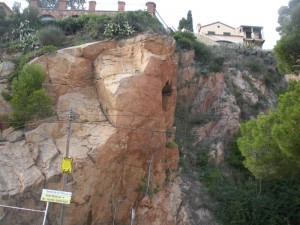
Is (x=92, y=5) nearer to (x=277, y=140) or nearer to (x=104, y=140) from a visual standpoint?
(x=104, y=140)

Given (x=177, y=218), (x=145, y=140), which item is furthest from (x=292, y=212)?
(x=145, y=140)

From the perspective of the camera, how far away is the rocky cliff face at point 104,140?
1608 centimetres

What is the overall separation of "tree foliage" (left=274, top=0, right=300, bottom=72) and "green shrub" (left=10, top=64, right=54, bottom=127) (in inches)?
390

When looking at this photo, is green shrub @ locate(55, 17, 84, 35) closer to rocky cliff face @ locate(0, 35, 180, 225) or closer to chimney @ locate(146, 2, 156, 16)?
rocky cliff face @ locate(0, 35, 180, 225)

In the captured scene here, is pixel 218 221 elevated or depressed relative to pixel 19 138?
depressed

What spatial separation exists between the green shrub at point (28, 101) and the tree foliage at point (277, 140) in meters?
8.57

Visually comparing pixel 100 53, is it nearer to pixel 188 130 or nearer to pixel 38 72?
pixel 38 72

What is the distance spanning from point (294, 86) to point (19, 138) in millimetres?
11322

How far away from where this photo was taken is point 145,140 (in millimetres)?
18594

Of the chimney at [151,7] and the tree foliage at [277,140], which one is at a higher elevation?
the chimney at [151,7]

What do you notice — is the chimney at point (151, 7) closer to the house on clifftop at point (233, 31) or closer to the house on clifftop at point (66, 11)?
the house on clifftop at point (66, 11)

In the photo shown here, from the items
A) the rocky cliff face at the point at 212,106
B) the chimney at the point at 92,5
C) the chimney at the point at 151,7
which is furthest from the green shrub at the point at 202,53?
the chimney at the point at 92,5

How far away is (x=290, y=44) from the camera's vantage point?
14.5 meters

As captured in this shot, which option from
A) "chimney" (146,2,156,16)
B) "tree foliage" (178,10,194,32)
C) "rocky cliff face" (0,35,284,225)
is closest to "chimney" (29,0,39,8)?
"chimney" (146,2,156,16)
